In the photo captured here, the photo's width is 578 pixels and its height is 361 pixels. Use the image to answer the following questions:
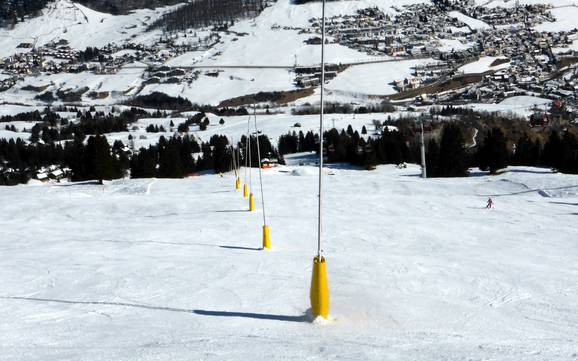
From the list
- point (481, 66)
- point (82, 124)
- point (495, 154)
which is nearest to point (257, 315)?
point (495, 154)

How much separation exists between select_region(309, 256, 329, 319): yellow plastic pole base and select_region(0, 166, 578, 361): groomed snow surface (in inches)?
8.1

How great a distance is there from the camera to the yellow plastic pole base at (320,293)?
6.07 meters

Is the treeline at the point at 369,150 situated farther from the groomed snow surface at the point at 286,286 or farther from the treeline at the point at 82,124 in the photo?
the treeline at the point at 82,124

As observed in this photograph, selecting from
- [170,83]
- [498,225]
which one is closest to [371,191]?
[498,225]

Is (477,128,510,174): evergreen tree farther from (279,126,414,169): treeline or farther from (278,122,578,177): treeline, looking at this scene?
(279,126,414,169): treeline

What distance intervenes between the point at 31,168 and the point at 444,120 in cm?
8552

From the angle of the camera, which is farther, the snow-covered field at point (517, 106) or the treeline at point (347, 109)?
the treeline at point (347, 109)

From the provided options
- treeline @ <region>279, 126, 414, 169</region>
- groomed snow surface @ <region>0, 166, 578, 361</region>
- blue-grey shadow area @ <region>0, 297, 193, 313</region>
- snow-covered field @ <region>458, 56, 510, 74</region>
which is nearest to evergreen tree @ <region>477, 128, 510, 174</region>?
treeline @ <region>279, 126, 414, 169</region>

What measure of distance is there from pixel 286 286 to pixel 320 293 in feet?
6.60

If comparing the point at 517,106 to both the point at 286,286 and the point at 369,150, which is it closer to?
the point at 369,150

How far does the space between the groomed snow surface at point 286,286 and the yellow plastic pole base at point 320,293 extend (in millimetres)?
205

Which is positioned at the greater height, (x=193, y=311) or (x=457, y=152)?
(x=457, y=152)

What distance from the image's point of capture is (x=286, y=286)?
802 centimetres

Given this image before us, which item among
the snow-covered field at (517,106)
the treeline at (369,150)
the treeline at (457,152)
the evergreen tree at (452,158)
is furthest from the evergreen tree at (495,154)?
the snow-covered field at (517,106)
